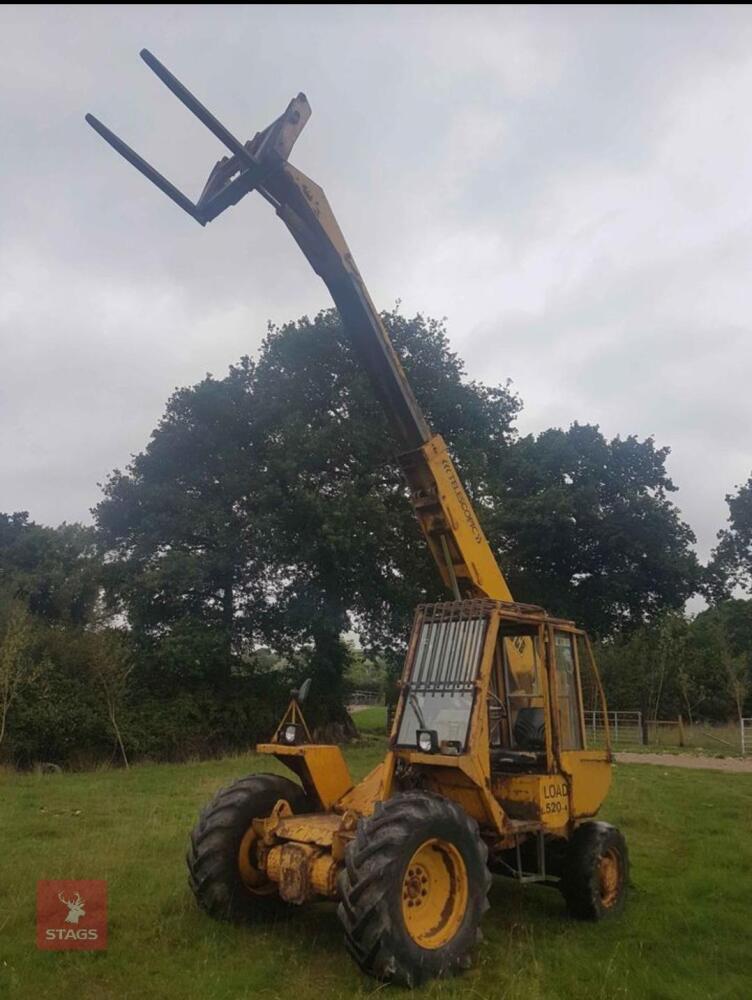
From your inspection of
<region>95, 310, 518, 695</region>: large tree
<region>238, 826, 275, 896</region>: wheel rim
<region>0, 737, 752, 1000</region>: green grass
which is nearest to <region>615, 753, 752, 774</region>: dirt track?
<region>95, 310, 518, 695</region>: large tree

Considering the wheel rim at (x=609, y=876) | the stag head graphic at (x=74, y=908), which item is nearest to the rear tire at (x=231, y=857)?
the stag head graphic at (x=74, y=908)

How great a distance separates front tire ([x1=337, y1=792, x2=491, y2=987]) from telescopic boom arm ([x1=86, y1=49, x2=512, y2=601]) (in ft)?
10.3

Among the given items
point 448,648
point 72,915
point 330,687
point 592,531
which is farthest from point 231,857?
point 592,531

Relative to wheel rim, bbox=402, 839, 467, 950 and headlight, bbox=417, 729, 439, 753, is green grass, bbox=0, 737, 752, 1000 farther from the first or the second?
headlight, bbox=417, 729, 439, 753

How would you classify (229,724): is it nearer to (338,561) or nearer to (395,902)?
(338,561)

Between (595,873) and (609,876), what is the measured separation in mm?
390

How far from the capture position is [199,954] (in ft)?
20.1

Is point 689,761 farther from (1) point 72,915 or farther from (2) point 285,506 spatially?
(1) point 72,915

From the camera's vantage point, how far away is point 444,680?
22.9ft

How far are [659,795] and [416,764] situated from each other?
1002 cm

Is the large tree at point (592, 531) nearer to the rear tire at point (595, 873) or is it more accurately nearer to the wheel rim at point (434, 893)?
the rear tire at point (595, 873)

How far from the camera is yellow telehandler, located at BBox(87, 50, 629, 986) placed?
5.73 metres

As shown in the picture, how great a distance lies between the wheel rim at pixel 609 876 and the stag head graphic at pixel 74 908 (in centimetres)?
452

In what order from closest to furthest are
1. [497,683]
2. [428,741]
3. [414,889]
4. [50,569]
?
[414,889] → [428,741] → [497,683] → [50,569]
